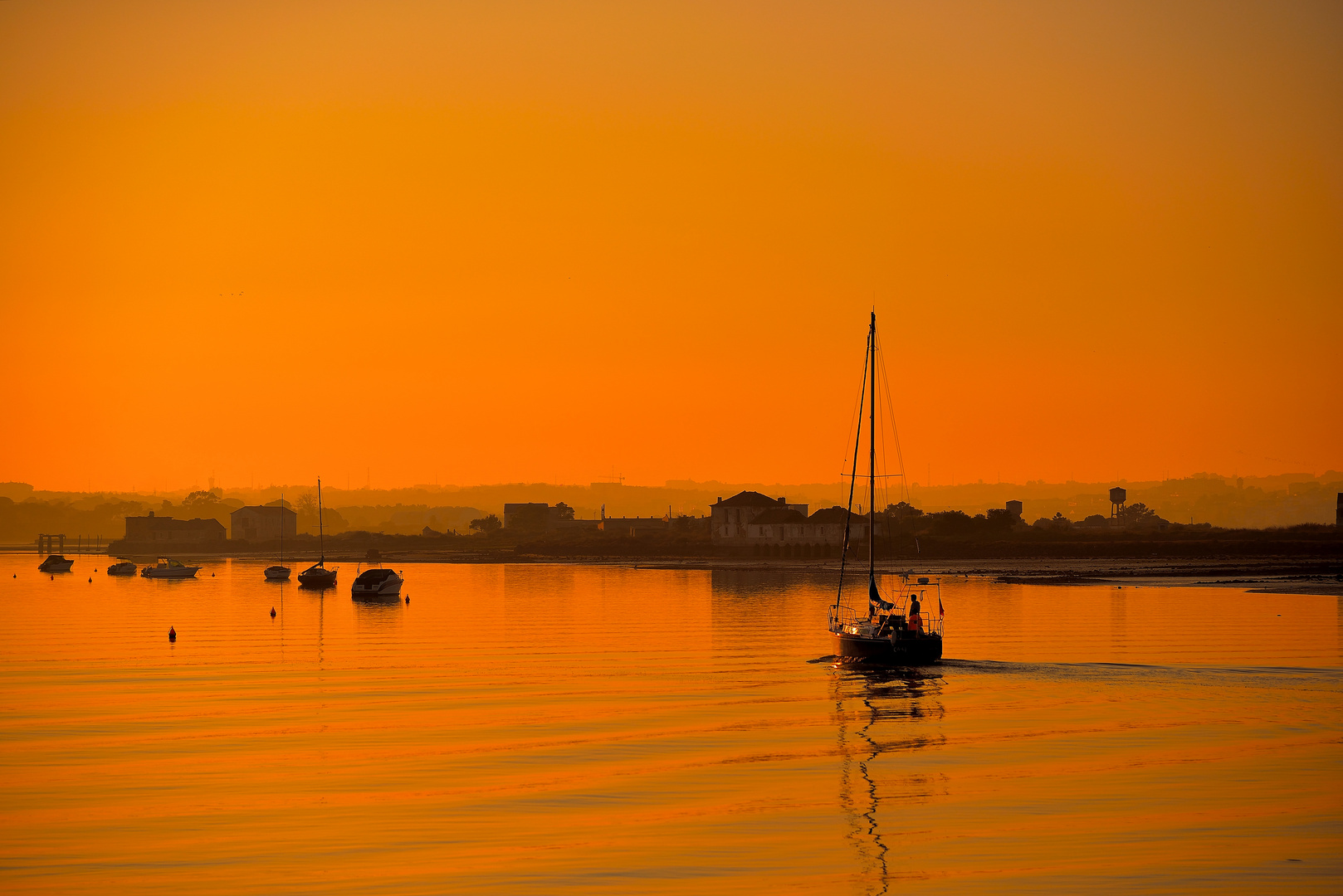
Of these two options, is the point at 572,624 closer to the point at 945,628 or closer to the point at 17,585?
the point at 945,628

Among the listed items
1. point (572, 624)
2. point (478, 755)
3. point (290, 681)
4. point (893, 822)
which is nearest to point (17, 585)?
point (572, 624)

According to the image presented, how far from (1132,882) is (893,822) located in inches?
213

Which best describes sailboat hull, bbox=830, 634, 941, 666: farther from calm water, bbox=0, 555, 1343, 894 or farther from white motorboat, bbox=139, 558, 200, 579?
white motorboat, bbox=139, 558, 200, 579

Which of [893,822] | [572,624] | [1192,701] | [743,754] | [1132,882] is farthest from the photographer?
[572,624]

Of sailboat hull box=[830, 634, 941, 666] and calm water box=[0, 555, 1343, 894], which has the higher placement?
sailboat hull box=[830, 634, 941, 666]

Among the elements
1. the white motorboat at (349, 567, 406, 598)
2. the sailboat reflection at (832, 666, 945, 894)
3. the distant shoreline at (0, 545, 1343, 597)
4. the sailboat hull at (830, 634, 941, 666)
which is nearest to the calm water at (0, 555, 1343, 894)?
the sailboat reflection at (832, 666, 945, 894)

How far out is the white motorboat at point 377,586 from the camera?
112 meters

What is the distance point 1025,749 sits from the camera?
3309cm

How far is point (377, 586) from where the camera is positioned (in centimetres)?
11281

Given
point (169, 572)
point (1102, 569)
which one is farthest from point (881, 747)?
point (169, 572)

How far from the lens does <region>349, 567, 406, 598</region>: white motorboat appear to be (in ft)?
366

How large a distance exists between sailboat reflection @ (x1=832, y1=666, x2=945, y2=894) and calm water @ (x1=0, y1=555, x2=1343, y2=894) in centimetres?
13

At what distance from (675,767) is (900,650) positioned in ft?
76.8

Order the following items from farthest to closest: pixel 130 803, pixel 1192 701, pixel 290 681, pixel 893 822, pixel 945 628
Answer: pixel 945 628 → pixel 290 681 → pixel 1192 701 → pixel 130 803 → pixel 893 822
